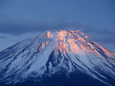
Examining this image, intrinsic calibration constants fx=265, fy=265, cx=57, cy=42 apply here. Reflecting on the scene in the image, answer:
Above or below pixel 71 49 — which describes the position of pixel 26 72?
below

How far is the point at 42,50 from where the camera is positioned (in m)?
190

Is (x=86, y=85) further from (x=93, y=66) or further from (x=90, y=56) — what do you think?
(x=90, y=56)

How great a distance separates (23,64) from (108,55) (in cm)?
6421

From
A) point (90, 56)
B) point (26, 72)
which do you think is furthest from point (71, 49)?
point (26, 72)

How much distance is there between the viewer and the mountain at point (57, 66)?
149m

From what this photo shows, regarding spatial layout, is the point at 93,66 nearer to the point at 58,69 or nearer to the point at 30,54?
the point at 58,69

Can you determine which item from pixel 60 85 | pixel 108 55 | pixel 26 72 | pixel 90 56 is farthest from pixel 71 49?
pixel 60 85

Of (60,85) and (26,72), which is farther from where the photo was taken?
(26,72)

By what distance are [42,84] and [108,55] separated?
74.4 meters

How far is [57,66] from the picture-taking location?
545 ft

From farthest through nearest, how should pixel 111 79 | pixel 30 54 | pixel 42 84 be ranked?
1. pixel 30 54
2. pixel 111 79
3. pixel 42 84

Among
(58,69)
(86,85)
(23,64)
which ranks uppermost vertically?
(23,64)

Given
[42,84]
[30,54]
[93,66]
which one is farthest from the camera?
[30,54]

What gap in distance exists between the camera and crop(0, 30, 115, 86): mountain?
149m
